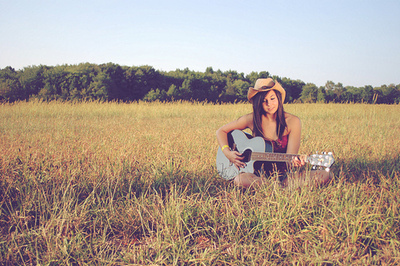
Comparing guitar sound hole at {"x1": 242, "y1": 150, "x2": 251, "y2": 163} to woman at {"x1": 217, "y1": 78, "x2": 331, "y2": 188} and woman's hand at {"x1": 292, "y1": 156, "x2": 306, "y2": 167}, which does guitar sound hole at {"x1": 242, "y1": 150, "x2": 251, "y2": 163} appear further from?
woman's hand at {"x1": 292, "y1": 156, "x2": 306, "y2": 167}

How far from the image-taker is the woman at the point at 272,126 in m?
2.42

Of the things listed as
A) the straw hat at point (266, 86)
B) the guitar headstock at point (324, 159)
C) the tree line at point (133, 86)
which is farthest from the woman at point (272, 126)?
the tree line at point (133, 86)

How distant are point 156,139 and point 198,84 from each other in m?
26.6

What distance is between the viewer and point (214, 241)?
1.84 metres

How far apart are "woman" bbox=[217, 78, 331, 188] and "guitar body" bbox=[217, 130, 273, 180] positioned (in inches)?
2.2

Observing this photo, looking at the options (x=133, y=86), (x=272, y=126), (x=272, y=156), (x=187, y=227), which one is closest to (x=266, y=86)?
(x=272, y=126)

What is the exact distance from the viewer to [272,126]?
2.53 metres

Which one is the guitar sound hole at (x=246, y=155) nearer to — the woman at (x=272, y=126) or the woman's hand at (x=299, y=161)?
the woman at (x=272, y=126)

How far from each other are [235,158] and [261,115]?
0.49 meters

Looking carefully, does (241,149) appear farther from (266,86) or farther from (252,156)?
(266,86)

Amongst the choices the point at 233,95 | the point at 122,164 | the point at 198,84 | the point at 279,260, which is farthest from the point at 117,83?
the point at 279,260

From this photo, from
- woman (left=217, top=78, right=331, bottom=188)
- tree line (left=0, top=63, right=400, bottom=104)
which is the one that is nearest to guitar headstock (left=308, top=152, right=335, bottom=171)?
woman (left=217, top=78, right=331, bottom=188)

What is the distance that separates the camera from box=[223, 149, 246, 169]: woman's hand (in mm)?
2598

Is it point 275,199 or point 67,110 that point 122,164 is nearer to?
point 275,199
